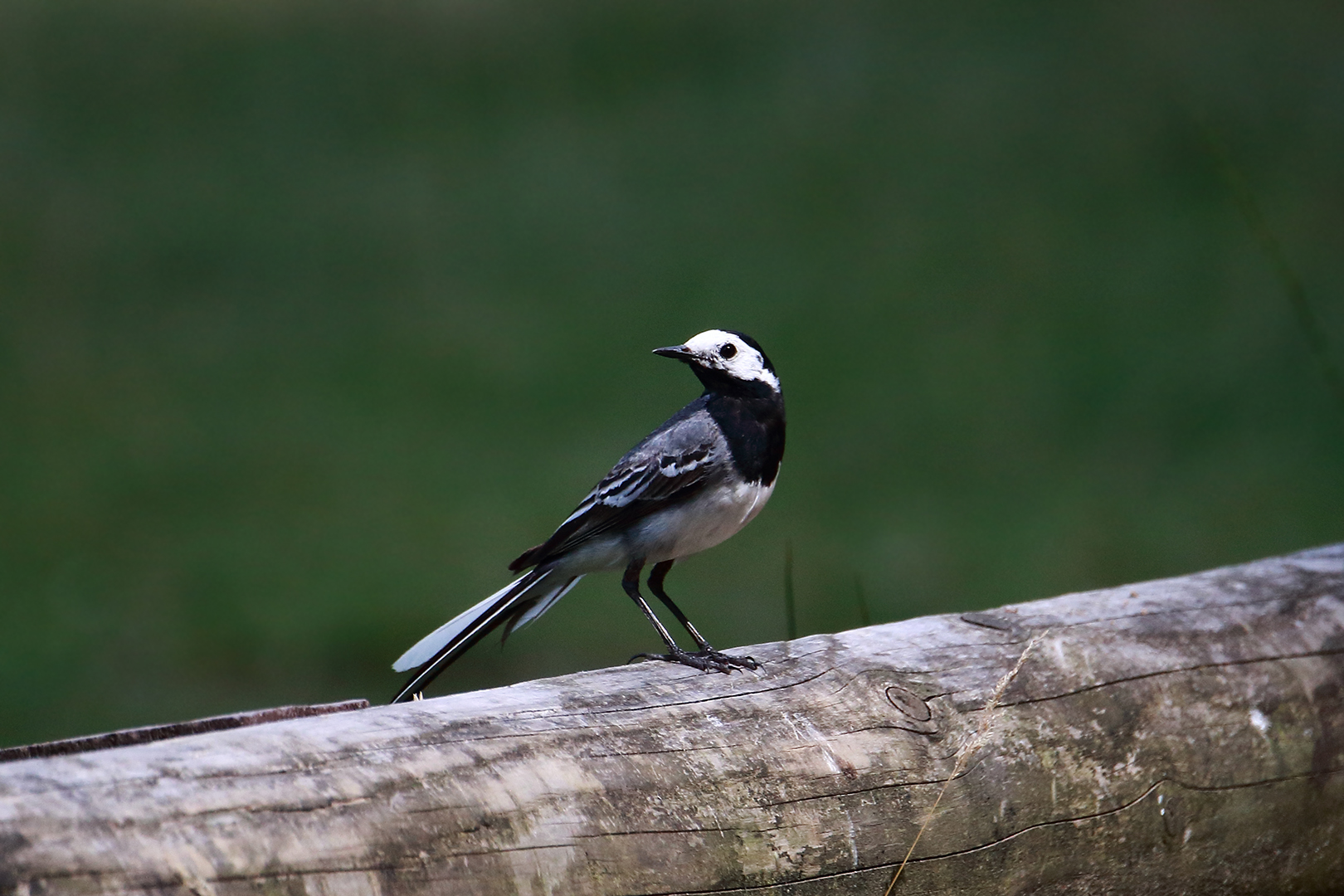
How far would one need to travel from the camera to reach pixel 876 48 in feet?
34.6

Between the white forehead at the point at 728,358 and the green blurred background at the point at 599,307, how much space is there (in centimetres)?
324

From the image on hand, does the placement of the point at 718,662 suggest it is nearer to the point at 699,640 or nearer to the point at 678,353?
the point at 699,640

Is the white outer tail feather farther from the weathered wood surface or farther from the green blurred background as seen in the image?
the green blurred background

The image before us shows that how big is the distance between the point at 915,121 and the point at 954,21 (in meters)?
1.29

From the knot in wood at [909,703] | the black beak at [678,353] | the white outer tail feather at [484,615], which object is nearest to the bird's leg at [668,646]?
the white outer tail feather at [484,615]

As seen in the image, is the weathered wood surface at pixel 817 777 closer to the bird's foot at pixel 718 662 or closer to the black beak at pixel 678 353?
the bird's foot at pixel 718 662

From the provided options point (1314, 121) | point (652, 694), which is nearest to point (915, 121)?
point (1314, 121)

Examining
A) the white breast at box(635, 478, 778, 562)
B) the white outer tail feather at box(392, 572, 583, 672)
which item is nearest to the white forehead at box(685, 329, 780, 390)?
the white breast at box(635, 478, 778, 562)

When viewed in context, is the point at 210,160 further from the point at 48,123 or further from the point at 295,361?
the point at 295,361

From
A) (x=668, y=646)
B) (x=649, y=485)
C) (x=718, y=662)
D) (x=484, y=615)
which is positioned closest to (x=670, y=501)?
(x=649, y=485)

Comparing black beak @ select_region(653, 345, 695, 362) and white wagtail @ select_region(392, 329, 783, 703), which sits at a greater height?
black beak @ select_region(653, 345, 695, 362)

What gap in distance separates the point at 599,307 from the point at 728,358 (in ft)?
17.9

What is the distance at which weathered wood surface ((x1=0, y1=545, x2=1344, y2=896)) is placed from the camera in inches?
63.2

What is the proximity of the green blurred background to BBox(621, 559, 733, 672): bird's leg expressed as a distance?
3.12 metres
